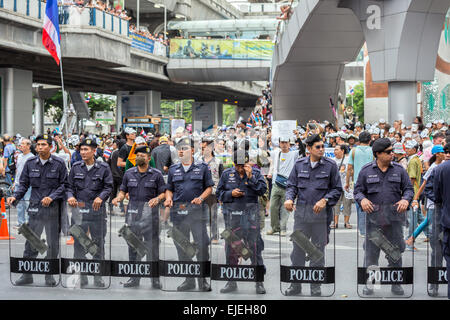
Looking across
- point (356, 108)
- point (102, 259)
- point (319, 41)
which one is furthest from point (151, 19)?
point (356, 108)

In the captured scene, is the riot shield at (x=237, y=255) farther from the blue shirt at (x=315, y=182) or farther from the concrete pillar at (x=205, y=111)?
the concrete pillar at (x=205, y=111)

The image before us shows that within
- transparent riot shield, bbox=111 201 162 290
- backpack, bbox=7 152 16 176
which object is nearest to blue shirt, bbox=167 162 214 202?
transparent riot shield, bbox=111 201 162 290

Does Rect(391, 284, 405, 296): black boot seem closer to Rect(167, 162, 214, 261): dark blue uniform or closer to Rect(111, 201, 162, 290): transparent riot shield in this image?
Rect(167, 162, 214, 261): dark blue uniform

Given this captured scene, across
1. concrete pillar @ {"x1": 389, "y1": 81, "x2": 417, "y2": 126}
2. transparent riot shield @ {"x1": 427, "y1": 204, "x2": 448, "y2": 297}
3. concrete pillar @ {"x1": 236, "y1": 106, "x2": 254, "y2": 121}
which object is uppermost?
concrete pillar @ {"x1": 236, "y1": 106, "x2": 254, "y2": 121}

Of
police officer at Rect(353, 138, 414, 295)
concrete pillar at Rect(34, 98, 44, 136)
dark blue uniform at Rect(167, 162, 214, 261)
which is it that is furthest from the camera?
concrete pillar at Rect(34, 98, 44, 136)

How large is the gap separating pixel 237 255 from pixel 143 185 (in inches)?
59.3

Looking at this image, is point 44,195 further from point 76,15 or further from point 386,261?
point 76,15

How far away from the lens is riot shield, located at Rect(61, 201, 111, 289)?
8062mm

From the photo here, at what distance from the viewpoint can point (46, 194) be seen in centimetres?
845

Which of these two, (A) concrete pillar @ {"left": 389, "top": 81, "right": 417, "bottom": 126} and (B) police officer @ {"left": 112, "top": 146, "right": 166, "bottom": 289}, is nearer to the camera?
(B) police officer @ {"left": 112, "top": 146, "right": 166, "bottom": 289}

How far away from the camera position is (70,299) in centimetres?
755

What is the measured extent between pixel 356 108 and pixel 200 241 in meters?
102

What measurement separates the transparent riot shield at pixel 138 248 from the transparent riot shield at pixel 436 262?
3211mm

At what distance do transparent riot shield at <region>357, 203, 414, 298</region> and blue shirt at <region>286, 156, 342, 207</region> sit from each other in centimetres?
56
